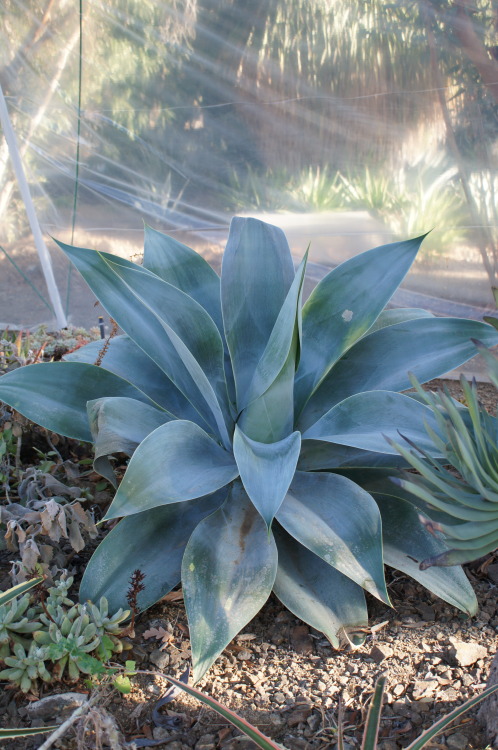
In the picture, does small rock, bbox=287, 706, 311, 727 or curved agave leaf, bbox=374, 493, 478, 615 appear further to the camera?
curved agave leaf, bbox=374, 493, 478, 615

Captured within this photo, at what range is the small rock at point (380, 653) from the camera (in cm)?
130

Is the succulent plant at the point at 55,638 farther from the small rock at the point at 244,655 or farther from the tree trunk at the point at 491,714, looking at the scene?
the tree trunk at the point at 491,714

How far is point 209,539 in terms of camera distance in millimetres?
1337

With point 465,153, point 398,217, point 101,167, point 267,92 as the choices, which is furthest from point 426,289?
point 101,167

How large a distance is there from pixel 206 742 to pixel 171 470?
0.49 metres

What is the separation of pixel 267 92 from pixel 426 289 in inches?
51.7

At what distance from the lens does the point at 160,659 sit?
129 cm

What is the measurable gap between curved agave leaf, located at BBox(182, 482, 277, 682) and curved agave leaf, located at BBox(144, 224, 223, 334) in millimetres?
552

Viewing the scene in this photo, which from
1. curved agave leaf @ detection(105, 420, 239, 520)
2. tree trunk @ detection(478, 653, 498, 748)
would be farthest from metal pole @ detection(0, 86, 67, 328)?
tree trunk @ detection(478, 653, 498, 748)

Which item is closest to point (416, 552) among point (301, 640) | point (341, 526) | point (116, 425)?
point (341, 526)

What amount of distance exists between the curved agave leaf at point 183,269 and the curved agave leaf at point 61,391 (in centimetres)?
Answer: 30

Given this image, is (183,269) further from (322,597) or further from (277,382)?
(322,597)

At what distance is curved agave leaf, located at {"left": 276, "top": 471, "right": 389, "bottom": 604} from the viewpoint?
1199mm

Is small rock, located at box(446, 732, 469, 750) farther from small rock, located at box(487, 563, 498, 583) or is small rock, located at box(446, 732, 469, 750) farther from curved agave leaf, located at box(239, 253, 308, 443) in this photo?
curved agave leaf, located at box(239, 253, 308, 443)
